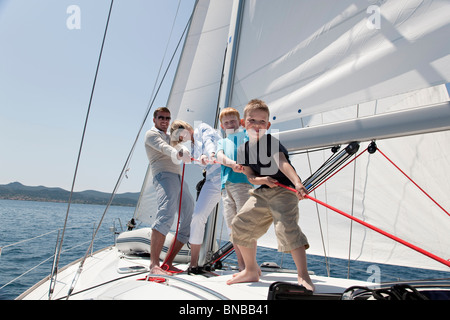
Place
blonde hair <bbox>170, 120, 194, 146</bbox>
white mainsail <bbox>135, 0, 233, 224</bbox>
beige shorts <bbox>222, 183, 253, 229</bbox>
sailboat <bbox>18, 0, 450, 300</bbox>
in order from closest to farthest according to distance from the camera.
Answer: sailboat <bbox>18, 0, 450, 300</bbox> < beige shorts <bbox>222, 183, 253, 229</bbox> < blonde hair <bbox>170, 120, 194, 146</bbox> < white mainsail <bbox>135, 0, 233, 224</bbox>

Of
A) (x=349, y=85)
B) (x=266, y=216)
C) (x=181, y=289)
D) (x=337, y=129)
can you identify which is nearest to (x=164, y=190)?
(x=266, y=216)

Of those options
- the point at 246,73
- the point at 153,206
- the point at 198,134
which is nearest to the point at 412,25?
the point at 246,73

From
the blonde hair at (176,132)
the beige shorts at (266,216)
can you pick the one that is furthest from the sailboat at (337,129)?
the blonde hair at (176,132)

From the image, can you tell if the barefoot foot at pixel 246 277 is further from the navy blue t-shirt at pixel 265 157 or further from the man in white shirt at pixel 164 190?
the man in white shirt at pixel 164 190

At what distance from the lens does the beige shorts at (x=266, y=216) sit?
52.7 inches

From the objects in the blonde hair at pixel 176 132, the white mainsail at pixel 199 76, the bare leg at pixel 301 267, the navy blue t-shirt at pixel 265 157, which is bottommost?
the bare leg at pixel 301 267

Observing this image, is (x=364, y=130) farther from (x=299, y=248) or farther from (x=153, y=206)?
(x=153, y=206)

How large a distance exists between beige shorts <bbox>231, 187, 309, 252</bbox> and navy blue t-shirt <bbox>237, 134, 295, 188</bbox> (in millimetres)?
72

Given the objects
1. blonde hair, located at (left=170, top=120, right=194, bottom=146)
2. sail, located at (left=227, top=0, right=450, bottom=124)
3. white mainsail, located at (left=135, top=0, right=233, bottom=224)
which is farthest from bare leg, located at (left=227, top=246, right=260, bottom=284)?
white mainsail, located at (left=135, top=0, right=233, bottom=224)

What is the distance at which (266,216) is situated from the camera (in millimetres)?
1475

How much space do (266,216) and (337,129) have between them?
0.57 meters

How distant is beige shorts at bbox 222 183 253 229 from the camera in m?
1.77

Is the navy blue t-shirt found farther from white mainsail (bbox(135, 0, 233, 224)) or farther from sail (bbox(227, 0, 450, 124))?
white mainsail (bbox(135, 0, 233, 224))

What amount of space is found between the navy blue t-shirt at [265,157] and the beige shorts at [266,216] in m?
0.07
